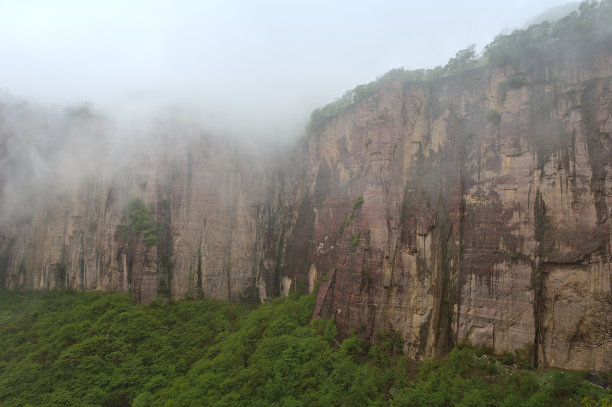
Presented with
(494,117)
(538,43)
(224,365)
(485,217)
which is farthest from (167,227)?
(538,43)

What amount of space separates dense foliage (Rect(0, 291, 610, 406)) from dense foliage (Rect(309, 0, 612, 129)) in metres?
→ 13.7

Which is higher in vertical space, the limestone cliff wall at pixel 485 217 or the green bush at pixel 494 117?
the green bush at pixel 494 117

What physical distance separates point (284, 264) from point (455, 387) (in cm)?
1397

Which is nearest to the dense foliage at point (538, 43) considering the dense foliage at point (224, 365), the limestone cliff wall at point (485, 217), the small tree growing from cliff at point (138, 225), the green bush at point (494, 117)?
the limestone cliff wall at point (485, 217)

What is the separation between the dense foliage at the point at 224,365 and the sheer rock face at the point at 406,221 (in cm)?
121

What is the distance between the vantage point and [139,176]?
24.6m

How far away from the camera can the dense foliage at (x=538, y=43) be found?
14.7 metres

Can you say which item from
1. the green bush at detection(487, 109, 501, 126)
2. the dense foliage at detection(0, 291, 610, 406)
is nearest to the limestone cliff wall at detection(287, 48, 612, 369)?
the green bush at detection(487, 109, 501, 126)

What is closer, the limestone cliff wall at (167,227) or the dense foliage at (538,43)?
the dense foliage at (538,43)

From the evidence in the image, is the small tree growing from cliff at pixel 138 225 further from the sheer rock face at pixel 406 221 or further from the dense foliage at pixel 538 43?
the dense foliage at pixel 538 43

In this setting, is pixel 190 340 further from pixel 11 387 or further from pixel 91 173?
pixel 91 173

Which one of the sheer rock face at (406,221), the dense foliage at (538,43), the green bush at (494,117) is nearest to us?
the sheer rock face at (406,221)

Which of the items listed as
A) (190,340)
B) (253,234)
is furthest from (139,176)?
(190,340)

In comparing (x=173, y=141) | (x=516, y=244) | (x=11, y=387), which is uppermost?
(x=173, y=141)
